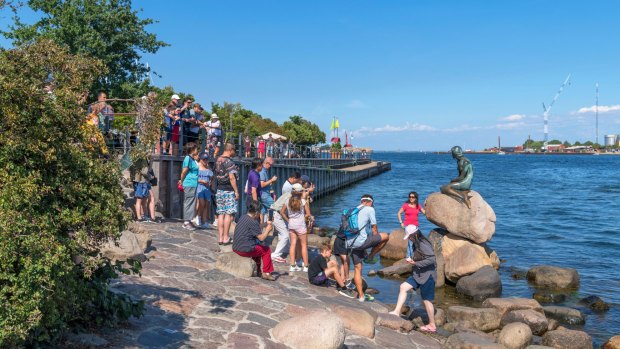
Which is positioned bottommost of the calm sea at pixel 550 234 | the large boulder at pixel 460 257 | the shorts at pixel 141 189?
the calm sea at pixel 550 234

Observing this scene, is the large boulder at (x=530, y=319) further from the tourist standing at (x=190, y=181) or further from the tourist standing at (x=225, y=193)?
the tourist standing at (x=190, y=181)

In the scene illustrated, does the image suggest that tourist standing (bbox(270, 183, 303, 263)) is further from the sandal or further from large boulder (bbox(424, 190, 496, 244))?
large boulder (bbox(424, 190, 496, 244))

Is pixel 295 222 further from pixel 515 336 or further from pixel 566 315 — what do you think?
pixel 566 315

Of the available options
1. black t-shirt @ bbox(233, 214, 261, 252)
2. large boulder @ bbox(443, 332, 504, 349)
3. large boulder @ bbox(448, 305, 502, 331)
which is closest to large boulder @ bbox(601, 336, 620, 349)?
large boulder @ bbox(448, 305, 502, 331)

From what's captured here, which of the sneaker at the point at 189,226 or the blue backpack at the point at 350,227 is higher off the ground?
the blue backpack at the point at 350,227

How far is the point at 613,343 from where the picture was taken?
35.5ft

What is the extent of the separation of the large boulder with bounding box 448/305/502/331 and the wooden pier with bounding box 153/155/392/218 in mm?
7929

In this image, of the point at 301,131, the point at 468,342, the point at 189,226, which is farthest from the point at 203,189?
the point at 301,131

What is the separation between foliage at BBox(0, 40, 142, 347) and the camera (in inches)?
172

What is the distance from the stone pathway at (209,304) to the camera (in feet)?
22.2

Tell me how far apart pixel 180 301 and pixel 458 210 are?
9741mm

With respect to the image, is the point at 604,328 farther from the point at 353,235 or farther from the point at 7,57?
the point at 7,57

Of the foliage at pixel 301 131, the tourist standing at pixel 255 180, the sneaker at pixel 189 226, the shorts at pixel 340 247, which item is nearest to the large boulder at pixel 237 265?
the shorts at pixel 340 247

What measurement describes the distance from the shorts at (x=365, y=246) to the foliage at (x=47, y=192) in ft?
18.4
